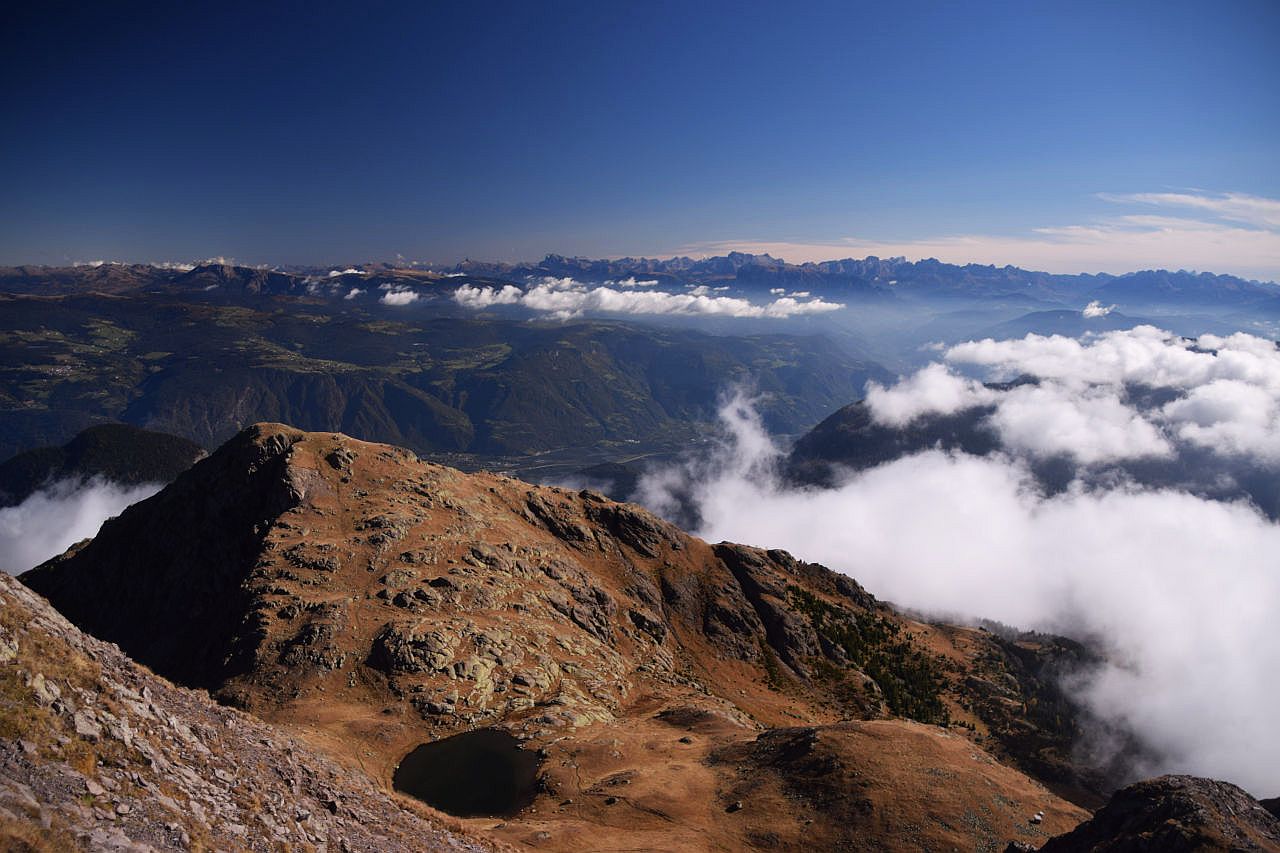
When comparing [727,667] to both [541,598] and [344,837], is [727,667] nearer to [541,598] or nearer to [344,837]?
[541,598]

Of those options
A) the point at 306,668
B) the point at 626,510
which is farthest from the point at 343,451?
the point at 626,510

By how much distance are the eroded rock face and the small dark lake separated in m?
48.9

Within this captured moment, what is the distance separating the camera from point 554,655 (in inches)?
3851

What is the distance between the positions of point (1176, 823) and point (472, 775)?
61.1 m

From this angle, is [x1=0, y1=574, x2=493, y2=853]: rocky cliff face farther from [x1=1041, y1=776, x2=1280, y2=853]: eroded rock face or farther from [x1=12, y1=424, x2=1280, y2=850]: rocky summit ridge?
[x1=1041, y1=776, x2=1280, y2=853]: eroded rock face

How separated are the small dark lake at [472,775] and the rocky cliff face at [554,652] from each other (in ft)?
7.62

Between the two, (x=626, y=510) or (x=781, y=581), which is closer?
(x=626, y=510)

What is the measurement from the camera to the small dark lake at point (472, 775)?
6066 cm

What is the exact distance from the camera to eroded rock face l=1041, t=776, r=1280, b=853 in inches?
1515

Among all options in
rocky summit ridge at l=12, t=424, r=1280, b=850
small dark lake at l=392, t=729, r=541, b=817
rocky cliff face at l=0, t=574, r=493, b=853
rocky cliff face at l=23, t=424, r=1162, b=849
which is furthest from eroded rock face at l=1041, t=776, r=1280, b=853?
small dark lake at l=392, t=729, r=541, b=817

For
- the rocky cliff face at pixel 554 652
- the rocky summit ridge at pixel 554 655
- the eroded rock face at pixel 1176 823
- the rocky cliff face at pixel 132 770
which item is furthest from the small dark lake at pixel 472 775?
the eroded rock face at pixel 1176 823

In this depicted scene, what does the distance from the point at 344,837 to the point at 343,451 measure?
10749 cm

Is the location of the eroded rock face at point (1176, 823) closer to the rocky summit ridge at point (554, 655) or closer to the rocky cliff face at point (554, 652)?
the rocky summit ridge at point (554, 655)

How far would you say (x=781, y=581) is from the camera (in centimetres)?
17875
